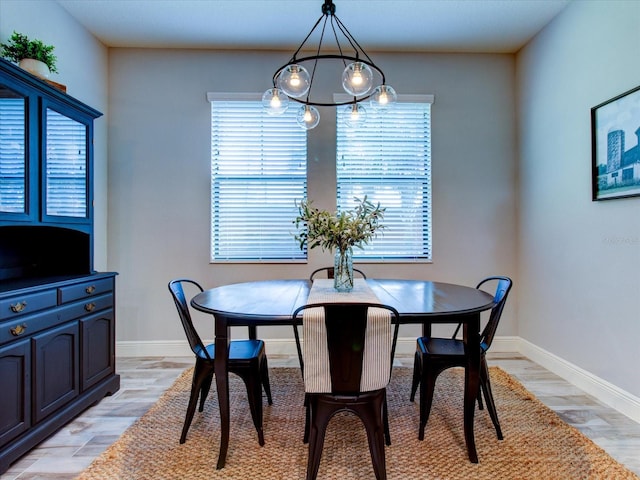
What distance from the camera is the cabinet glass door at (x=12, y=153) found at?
6.03 ft

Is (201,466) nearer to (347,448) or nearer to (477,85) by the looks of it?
(347,448)

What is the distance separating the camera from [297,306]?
5.82ft

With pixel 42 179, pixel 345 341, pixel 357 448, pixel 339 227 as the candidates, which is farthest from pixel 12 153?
pixel 357 448

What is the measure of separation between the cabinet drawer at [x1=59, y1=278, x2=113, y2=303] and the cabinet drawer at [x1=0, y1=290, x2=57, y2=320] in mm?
77

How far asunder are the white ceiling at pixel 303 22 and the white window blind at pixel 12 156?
141 centimetres

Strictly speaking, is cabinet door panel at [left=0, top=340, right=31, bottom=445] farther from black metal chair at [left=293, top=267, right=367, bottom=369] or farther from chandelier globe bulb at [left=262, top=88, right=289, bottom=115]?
chandelier globe bulb at [left=262, top=88, right=289, bottom=115]

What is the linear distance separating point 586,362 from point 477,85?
104 inches

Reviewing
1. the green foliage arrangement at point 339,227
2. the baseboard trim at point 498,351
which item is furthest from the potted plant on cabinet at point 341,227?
the baseboard trim at point 498,351

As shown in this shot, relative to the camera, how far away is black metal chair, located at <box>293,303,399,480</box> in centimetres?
145

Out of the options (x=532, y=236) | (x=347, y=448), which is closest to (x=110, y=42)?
(x=347, y=448)

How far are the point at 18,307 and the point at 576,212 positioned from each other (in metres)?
3.69

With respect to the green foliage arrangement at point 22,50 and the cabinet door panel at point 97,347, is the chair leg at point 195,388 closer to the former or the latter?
the cabinet door panel at point 97,347

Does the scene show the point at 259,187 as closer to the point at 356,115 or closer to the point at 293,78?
the point at 356,115

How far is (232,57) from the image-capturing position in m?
3.35
